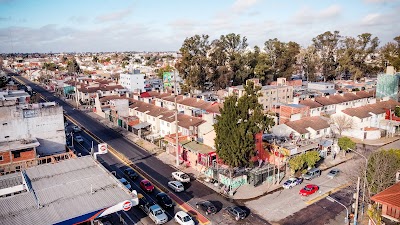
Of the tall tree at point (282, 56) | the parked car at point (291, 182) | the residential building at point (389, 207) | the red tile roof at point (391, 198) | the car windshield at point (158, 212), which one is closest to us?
the residential building at point (389, 207)

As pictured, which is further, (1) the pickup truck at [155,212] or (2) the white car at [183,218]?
(1) the pickup truck at [155,212]

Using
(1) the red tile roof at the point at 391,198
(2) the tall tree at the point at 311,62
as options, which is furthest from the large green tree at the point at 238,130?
(2) the tall tree at the point at 311,62

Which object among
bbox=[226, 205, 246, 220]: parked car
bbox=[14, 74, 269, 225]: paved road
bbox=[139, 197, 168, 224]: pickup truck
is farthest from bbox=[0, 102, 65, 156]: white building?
bbox=[226, 205, 246, 220]: parked car

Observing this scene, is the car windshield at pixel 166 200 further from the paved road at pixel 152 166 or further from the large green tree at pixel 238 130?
the large green tree at pixel 238 130

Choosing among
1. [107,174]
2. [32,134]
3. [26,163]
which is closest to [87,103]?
[32,134]

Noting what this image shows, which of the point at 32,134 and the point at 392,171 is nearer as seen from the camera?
the point at 392,171

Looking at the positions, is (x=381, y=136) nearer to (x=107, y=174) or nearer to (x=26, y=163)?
(x=107, y=174)
